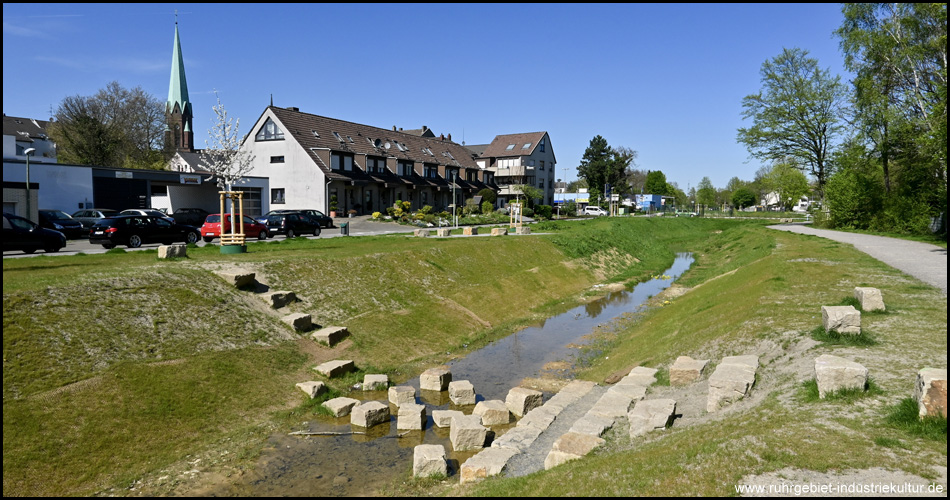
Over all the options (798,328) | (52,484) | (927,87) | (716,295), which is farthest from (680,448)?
(927,87)

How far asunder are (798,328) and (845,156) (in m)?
39.9

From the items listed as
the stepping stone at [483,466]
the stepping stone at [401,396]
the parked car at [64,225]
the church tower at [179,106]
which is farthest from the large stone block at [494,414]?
the church tower at [179,106]

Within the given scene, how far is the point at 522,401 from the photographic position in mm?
12867

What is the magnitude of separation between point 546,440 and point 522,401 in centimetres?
266

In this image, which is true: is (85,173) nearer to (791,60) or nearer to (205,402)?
(205,402)

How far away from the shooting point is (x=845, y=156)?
146 ft

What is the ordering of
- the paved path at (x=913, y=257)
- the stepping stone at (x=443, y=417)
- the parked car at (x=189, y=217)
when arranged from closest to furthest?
the stepping stone at (x=443, y=417)
the paved path at (x=913, y=257)
the parked car at (x=189, y=217)

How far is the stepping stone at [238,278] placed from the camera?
58.6 ft

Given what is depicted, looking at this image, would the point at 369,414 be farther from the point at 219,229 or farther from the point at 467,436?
the point at 219,229

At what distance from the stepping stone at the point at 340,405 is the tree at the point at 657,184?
13167 cm

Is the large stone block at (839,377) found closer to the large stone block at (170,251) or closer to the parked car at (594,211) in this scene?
the large stone block at (170,251)

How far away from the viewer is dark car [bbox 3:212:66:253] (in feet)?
70.9

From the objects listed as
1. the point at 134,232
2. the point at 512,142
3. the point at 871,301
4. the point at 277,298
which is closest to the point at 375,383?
the point at 277,298

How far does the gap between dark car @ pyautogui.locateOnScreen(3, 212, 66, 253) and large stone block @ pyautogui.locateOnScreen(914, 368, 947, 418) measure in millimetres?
27147
